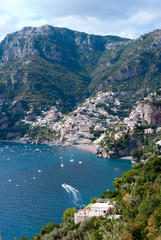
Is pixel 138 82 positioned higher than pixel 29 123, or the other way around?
pixel 138 82

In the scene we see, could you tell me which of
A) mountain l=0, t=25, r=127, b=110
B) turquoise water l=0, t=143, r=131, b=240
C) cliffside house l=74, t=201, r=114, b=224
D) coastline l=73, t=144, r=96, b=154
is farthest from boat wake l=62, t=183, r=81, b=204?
mountain l=0, t=25, r=127, b=110

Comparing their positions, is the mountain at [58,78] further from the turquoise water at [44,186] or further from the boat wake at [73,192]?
the boat wake at [73,192]

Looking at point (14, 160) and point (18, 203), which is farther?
point (14, 160)

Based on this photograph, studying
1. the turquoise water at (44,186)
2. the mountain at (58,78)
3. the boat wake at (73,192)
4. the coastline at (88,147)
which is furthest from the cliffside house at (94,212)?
the mountain at (58,78)

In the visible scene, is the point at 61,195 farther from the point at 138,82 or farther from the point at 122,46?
the point at 122,46

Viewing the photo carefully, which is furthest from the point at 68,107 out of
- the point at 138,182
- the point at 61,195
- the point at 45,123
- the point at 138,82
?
the point at 138,182
